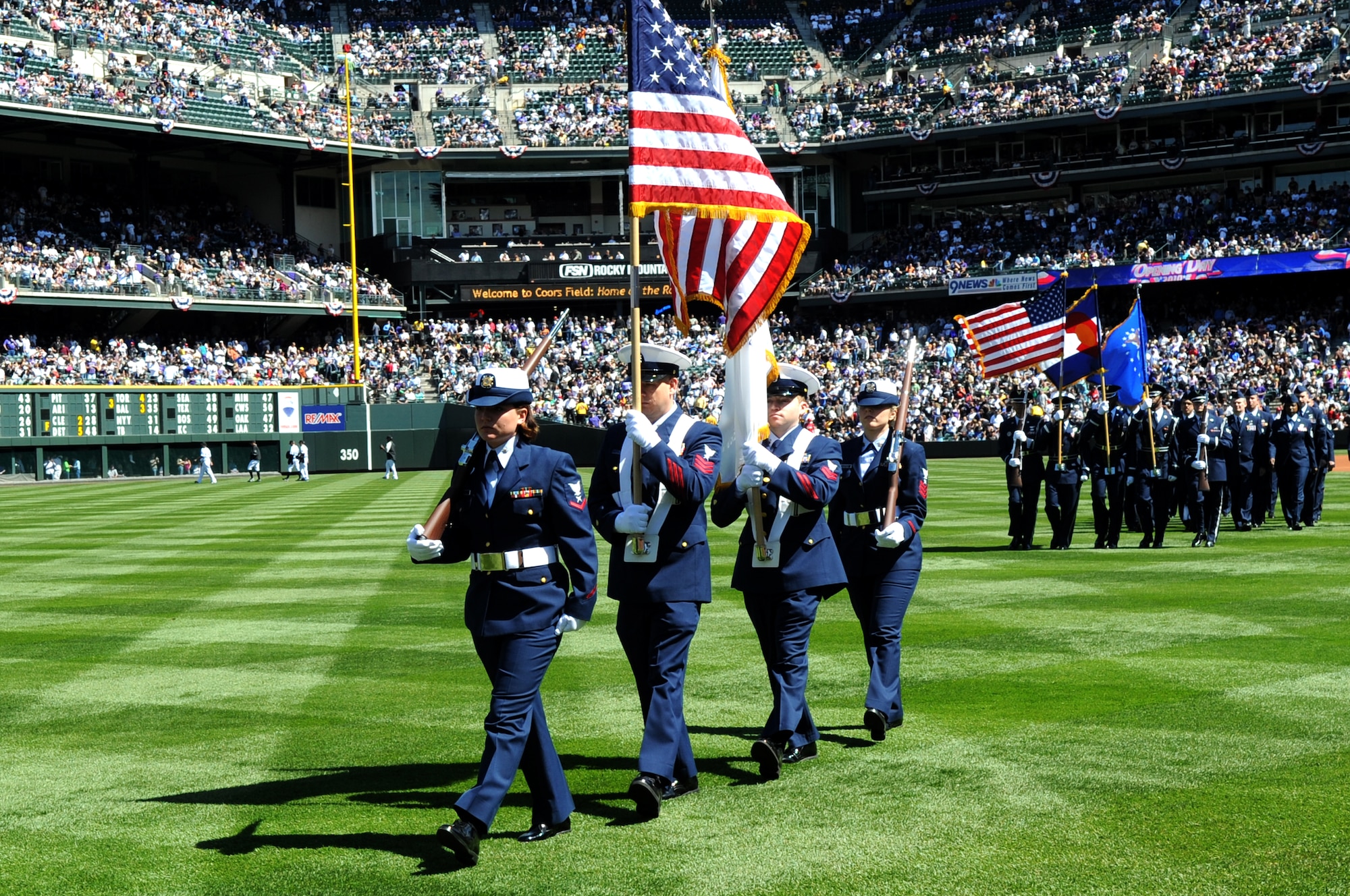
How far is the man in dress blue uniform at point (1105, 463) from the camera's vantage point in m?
18.7

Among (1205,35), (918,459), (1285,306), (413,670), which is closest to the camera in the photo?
(918,459)

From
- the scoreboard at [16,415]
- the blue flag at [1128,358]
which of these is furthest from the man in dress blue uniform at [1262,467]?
the scoreboard at [16,415]

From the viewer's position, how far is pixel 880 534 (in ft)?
27.0

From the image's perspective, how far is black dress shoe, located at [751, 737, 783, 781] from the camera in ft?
23.7

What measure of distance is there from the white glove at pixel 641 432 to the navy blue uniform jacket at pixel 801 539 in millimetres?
1146

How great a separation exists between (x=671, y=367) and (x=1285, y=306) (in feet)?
176

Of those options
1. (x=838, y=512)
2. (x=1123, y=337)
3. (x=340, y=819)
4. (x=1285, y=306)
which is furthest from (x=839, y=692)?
(x=1285, y=306)

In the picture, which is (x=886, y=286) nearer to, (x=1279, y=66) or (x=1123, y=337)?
(x=1279, y=66)

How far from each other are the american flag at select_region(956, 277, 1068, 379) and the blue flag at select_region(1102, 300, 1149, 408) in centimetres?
275

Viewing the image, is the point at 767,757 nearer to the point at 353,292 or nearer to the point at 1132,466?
the point at 1132,466

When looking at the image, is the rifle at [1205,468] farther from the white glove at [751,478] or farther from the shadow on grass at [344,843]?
the shadow on grass at [344,843]

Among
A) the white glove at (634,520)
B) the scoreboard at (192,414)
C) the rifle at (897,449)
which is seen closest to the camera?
the white glove at (634,520)

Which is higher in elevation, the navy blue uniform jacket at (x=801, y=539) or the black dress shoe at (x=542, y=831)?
the navy blue uniform jacket at (x=801, y=539)

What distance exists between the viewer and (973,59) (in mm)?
68375
